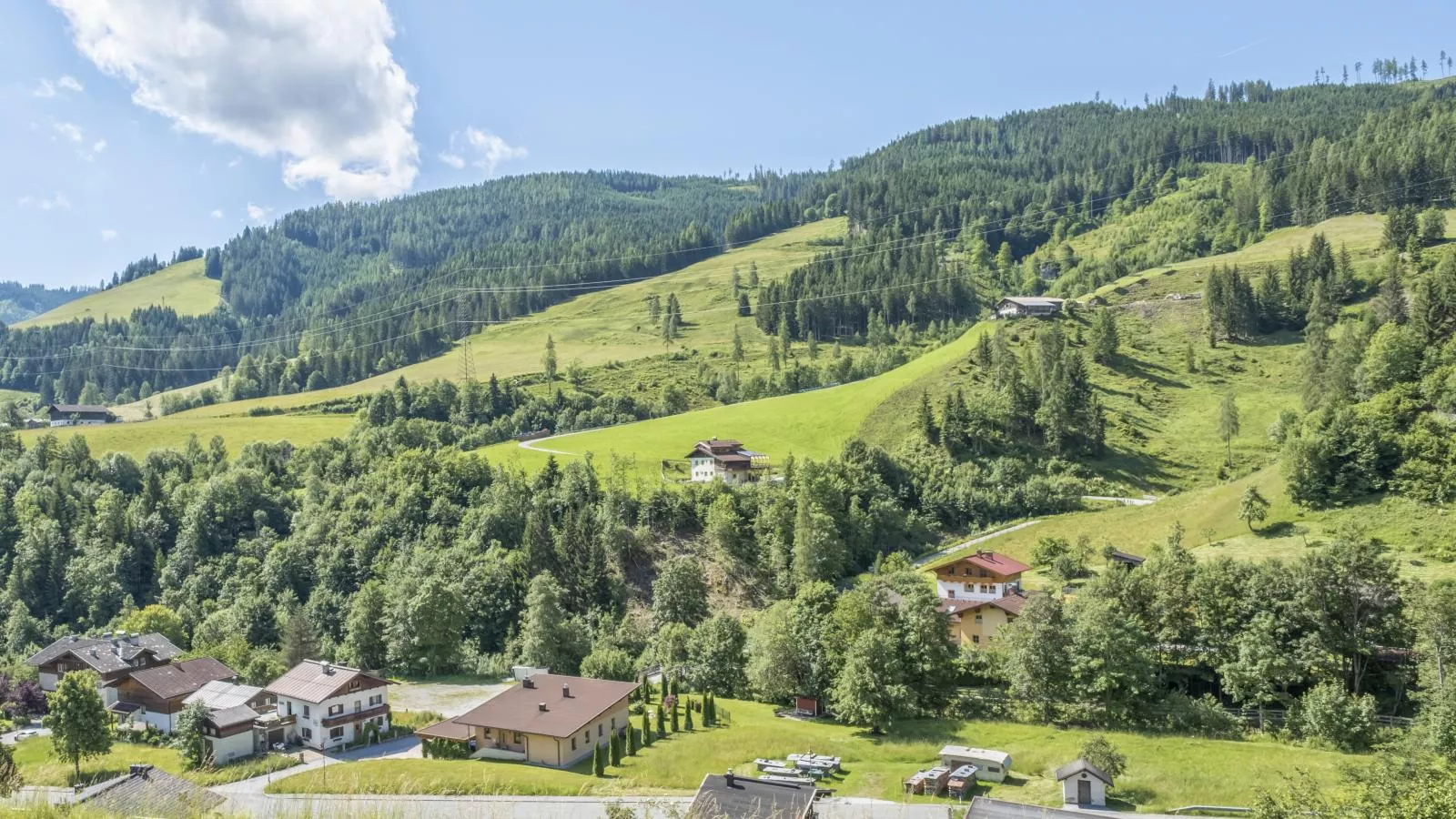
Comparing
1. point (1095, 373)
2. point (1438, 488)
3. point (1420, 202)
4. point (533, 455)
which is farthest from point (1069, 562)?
point (1420, 202)

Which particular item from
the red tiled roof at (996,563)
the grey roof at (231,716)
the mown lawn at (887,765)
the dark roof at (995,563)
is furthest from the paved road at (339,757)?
the red tiled roof at (996,563)

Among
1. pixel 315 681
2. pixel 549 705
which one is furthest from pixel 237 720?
pixel 549 705

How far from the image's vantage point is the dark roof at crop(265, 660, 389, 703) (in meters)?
57.5

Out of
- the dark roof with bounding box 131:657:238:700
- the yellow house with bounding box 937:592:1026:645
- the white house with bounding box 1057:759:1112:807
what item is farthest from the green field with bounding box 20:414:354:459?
the white house with bounding box 1057:759:1112:807

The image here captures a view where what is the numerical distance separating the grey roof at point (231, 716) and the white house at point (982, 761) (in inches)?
1632

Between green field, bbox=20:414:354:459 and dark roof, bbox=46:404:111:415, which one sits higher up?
dark roof, bbox=46:404:111:415

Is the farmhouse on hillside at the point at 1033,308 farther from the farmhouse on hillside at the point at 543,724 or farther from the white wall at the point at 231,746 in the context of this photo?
the white wall at the point at 231,746

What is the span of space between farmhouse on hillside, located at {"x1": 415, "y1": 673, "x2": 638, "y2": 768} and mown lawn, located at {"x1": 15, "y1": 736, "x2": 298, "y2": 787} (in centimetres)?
859

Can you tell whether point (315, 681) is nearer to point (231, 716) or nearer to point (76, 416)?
point (231, 716)

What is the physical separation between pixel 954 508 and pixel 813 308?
3522 inches

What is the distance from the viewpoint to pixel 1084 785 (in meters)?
39.2

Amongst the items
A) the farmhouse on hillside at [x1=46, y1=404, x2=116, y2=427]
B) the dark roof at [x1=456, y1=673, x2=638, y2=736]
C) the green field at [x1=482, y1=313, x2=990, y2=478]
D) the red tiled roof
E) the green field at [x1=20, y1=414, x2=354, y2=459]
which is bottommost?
the dark roof at [x1=456, y1=673, x2=638, y2=736]

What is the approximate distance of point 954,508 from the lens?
94.8 metres

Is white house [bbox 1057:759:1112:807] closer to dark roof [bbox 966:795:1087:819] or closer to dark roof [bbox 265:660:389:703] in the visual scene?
dark roof [bbox 966:795:1087:819]
